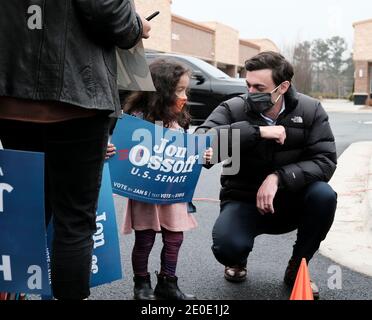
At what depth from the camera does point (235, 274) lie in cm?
302

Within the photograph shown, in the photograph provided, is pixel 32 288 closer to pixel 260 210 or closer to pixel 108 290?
pixel 108 290

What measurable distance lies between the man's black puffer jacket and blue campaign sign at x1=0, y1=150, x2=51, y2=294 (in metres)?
1.24

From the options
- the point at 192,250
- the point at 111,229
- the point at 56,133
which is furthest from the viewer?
the point at 192,250

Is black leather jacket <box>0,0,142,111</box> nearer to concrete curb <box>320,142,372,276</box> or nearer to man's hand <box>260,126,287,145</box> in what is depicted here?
man's hand <box>260,126,287,145</box>

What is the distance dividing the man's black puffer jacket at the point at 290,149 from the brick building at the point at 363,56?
137 ft

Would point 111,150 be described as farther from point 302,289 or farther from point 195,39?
point 195,39

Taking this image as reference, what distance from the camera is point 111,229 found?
8.01ft

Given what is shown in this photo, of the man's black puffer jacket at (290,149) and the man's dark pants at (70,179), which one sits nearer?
the man's dark pants at (70,179)

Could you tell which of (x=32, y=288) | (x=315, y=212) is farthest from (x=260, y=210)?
(x=32, y=288)

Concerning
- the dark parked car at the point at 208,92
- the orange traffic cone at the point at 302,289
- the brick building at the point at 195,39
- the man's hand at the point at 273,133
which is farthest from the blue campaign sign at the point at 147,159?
the brick building at the point at 195,39

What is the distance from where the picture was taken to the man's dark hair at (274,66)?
2910 millimetres

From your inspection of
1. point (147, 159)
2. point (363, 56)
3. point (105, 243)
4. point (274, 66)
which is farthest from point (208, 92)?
point (363, 56)

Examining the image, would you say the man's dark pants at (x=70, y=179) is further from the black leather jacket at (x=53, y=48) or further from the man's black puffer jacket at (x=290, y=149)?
the man's black puffer jacket at (x=290, y=149)
